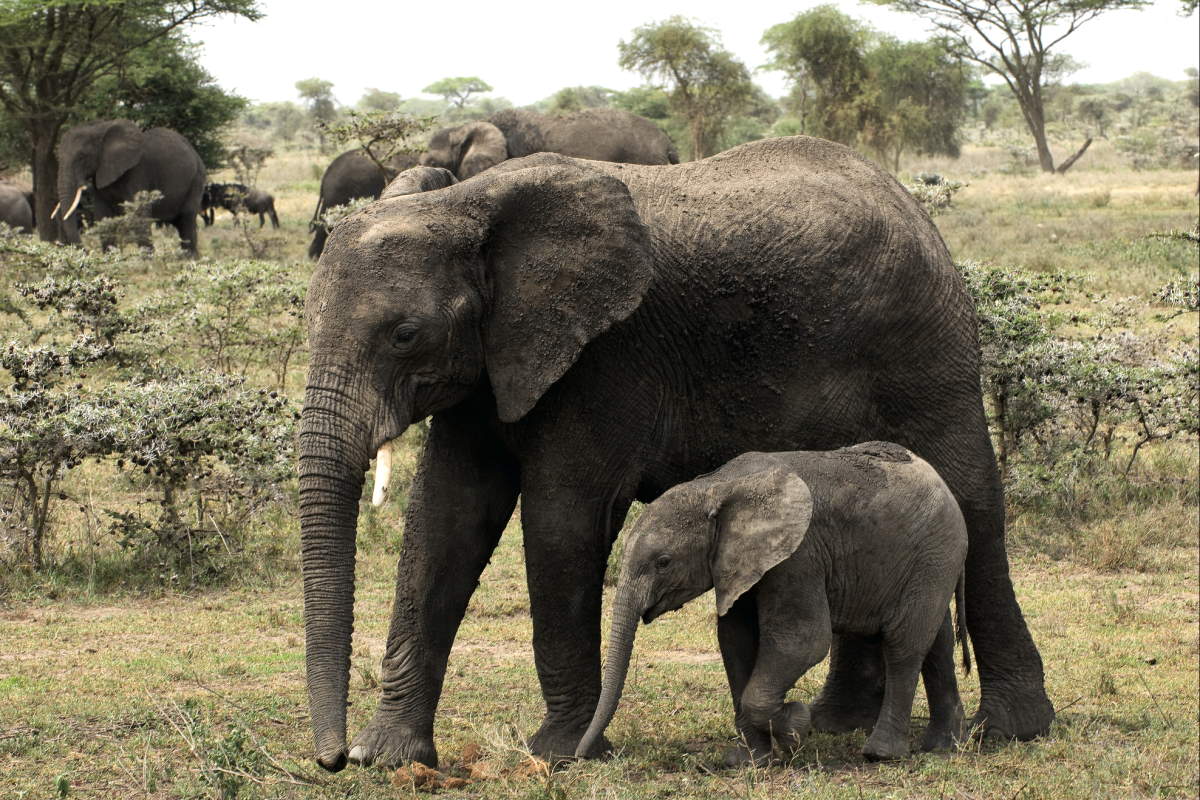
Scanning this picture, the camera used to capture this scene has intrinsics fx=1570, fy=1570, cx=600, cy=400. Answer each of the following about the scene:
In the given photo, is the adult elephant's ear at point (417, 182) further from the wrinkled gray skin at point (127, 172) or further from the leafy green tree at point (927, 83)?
the leafy green tree at point (927, 83)

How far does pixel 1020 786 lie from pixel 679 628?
3287mm

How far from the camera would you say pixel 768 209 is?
6020 mm

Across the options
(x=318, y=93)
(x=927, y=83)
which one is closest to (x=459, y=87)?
(x=318, y=93)

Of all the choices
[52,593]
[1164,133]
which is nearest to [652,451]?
[52,593]

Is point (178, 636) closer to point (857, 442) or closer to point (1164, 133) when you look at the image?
point (857, 442)

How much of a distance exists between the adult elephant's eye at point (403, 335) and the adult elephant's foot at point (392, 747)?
1637mm

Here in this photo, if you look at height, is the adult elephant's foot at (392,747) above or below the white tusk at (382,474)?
below

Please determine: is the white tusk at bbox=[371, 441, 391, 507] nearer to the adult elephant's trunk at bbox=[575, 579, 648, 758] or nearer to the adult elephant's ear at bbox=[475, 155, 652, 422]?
the adult elephant's ear at bbox=[475, 155, 652, 422]

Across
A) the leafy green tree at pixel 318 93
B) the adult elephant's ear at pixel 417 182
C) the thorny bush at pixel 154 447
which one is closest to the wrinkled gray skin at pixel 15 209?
the thorny bush at pixel 154 447

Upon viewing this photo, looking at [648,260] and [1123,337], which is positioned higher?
[648,260]

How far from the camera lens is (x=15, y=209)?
85.0ft

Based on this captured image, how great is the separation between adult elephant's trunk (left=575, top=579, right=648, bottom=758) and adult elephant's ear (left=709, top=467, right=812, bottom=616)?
0.30 meters

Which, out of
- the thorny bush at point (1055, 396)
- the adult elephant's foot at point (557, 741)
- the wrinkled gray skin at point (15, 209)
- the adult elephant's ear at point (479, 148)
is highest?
the adult elephant's ear at point (479, 148)

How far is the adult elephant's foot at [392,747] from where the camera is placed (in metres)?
6.04
